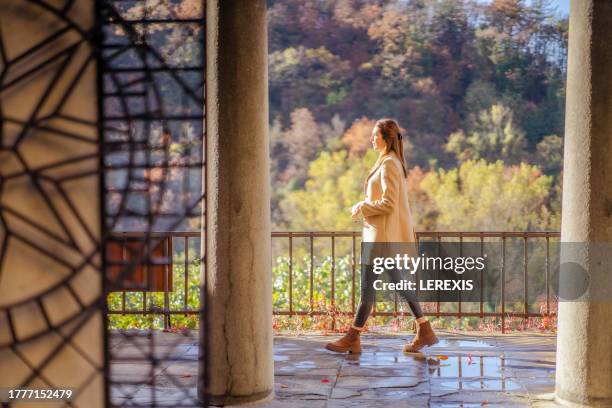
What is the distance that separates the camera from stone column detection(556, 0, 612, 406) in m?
5.58

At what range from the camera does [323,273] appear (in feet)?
46.3

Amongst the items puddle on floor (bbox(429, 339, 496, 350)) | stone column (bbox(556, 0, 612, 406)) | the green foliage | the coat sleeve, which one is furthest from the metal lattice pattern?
the green foliage

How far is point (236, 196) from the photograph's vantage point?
19.0 feet

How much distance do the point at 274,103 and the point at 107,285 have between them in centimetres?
2393

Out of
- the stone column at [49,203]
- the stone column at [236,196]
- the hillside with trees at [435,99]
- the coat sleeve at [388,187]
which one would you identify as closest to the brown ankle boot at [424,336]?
the coat sleeve at [388,187]

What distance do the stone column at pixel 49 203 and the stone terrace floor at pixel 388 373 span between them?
97 centimetres

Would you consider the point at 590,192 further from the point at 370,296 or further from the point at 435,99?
the point at 435,99

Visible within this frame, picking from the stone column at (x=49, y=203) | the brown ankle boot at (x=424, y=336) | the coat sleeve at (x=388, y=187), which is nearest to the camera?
the stone column at (x=49, y=203)

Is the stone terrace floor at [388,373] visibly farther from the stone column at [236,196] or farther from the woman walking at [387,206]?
the woman walking at [387,206]

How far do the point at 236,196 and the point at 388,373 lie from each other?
212 centimetres

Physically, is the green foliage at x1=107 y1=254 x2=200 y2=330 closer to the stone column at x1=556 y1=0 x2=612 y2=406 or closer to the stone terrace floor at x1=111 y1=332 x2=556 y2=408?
the stone terrace floor at x1=111 y1=332 x2=556 y2=408

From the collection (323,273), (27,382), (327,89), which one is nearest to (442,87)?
(327,89)

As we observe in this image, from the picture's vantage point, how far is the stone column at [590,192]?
5.58 metres

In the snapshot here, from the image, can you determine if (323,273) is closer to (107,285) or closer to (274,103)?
(107,285)
